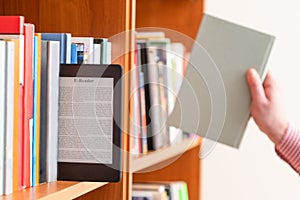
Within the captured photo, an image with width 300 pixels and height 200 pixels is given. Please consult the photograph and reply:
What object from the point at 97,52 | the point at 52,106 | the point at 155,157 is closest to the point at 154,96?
the point at 155,157

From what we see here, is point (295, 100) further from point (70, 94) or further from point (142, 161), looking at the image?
point (70, 94)

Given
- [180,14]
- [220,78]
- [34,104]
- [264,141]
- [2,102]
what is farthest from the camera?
[264,141]

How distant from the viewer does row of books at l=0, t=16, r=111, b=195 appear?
3.08 ft

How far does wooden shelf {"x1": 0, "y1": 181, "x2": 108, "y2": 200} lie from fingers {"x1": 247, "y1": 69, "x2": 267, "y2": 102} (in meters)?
0.38

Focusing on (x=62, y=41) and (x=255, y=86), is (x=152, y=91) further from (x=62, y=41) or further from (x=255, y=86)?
(x=62, y=41)

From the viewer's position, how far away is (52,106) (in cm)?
107

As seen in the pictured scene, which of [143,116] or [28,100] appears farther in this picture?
[143,116]

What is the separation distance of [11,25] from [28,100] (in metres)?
0.11

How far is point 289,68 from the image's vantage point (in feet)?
7.84

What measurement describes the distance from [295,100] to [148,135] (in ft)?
2.72

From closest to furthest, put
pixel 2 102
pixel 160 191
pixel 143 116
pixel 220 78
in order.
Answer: pixel 2 102, pixel 220 78, pixel 143 116, pixel 160 191

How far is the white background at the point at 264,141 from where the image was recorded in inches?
93.9

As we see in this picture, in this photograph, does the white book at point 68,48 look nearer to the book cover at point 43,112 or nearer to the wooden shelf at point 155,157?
the book cover at point 43,112

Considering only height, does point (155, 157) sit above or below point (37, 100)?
below
